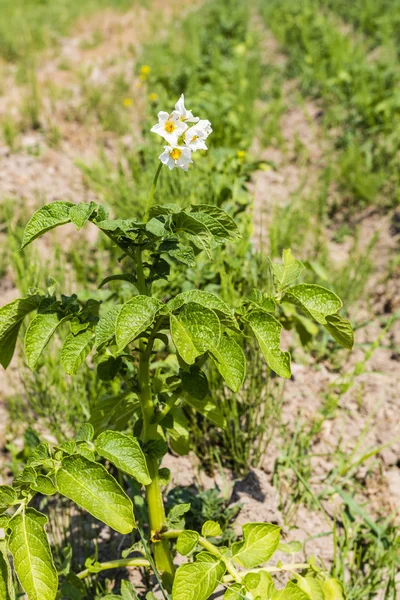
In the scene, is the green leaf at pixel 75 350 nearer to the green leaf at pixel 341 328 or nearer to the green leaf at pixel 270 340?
the green leaf at pixel 270 340

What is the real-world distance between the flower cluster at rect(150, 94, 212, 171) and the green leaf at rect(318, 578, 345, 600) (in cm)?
102

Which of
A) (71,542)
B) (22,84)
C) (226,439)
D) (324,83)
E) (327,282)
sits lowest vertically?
(71,542)

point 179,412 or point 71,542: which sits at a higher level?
point 179,412

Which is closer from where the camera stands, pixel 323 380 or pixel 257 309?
pixel 257 309

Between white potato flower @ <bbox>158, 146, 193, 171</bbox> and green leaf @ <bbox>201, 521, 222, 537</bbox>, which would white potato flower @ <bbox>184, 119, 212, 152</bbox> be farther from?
green leaf @ <bbox>201, 521, 222, 537</bbox>

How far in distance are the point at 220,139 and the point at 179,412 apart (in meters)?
2.53

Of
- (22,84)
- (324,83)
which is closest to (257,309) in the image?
(324,83)

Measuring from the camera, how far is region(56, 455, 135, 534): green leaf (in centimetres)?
112

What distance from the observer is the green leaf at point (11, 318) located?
4.30 feet

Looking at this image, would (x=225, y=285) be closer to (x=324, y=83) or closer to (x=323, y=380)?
(x=323, y=380)

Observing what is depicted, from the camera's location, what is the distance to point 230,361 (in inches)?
48.0

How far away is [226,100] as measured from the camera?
4.11 metres

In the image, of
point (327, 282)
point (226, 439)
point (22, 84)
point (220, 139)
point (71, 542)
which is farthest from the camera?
point (22, 84)

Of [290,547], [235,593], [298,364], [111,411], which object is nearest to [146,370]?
[111,411]
